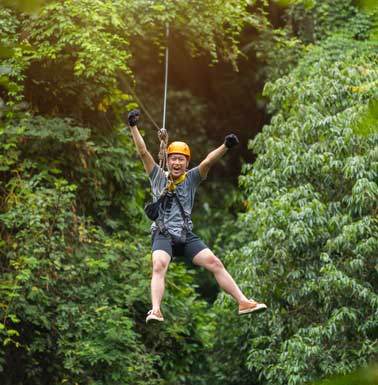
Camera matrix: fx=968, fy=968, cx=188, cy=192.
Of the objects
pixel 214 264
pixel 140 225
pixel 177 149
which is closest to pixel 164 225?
pixel 214 264

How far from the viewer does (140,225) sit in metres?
12.7

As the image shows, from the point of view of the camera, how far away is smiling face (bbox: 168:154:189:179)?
625 centimetres

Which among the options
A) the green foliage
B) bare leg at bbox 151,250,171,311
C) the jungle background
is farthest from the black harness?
the green foliage

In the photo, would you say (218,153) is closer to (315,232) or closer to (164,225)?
(164,225)

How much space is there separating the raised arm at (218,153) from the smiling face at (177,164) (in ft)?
0.39

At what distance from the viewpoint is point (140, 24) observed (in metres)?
12.0

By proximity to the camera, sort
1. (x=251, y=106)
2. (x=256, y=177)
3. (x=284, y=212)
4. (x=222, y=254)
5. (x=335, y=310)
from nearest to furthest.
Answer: (x=335, y=310), (x=284, y=212), (x=256, y=177), (x=222, y=254), (x=251, y=106)

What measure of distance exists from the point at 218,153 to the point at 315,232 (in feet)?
14.7

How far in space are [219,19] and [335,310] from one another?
4.17 m

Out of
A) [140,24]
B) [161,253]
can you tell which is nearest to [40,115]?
[140,24]

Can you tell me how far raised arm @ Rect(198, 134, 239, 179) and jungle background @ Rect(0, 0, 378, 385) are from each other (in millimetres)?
3318

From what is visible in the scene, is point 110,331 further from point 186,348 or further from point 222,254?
point 222,254

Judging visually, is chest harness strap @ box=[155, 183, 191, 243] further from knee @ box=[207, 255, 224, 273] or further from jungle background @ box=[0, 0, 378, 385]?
jungle background @ box=[0, 0, 378, 385]

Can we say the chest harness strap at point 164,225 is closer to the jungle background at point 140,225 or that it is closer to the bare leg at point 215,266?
the bare leg at point 215,266
